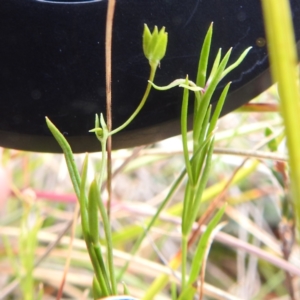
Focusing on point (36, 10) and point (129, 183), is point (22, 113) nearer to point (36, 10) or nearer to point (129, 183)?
point (36, 10)

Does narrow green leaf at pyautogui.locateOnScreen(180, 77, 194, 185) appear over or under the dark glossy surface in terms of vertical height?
under

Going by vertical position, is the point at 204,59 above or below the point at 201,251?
above

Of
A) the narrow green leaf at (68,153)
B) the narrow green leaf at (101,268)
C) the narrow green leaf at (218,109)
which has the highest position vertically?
the narrow green leaf at (218,109)

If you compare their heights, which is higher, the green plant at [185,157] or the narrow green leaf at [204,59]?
the narrow green leaf at [204,59]

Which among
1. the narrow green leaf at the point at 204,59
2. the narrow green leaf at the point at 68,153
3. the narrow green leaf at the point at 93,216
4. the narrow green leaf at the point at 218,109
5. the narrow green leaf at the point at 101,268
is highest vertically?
the narrow green leaf at the point at 204,59

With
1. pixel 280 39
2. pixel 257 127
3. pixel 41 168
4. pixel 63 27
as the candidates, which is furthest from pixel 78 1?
pixel 41 168

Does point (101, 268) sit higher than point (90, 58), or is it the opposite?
point (90, 58)

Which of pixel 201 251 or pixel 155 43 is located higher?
pixel 155 43

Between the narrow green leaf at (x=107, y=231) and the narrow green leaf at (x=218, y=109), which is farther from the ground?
the narrow green leaf at (x=218, y=109)
